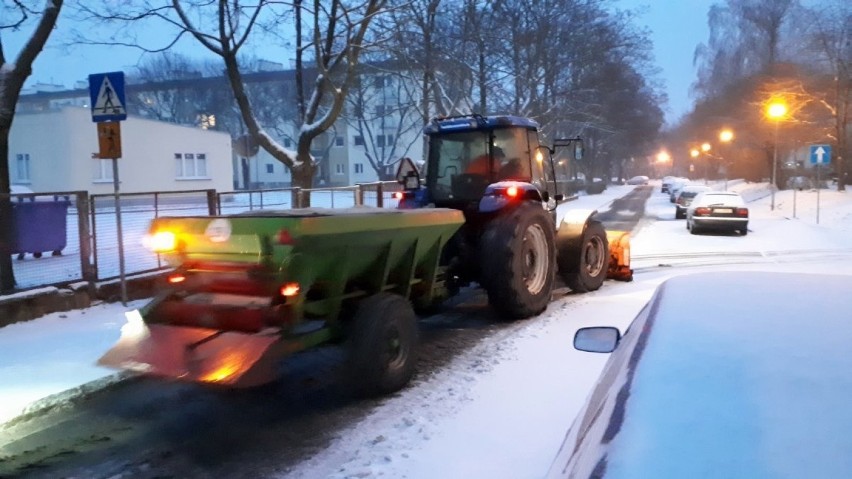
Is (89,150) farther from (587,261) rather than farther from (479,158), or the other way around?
(587,261)

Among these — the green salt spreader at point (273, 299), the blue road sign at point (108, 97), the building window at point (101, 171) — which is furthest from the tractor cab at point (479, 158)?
the building window at point (101, 171)

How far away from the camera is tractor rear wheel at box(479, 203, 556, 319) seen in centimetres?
874

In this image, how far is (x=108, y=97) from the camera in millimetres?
9227

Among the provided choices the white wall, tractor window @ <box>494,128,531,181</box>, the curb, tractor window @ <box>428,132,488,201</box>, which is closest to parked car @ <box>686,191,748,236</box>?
tractor window @ <box>494,128,531,181</box>

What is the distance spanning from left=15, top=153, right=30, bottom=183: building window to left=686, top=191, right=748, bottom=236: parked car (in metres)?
30.3

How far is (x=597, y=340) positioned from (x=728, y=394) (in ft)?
5.06

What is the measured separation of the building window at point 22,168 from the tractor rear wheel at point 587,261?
32391 millimetres

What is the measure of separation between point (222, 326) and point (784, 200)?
120 feet

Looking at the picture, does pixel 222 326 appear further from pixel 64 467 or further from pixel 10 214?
pixel 10 214

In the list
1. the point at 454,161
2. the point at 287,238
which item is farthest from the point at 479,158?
the point at 287,238

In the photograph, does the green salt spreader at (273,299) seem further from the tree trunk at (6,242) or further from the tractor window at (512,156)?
the tree trunk at (6,242)

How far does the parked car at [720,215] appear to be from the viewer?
2186cm

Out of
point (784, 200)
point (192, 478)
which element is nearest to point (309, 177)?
point (192, 478)

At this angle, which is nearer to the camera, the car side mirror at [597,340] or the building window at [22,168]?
the car side mirror at [597,340]
